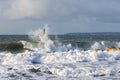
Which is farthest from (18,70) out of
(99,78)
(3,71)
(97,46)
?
(97,46)

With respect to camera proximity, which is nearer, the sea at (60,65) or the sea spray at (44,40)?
the sea at (60,65)

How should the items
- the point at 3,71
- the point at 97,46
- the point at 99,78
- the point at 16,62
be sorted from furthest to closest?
the point at 97,46
the point at 16,62
the point at 3,71
the point at 99,78

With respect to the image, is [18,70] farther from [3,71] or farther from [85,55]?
[85,55]

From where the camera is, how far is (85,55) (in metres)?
30.4

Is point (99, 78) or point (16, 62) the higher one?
point (16, 62)

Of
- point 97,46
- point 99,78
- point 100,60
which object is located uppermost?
point 97,46

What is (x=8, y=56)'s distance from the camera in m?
29.3

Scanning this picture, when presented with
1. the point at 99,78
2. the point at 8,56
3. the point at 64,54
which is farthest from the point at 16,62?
the point at 99,78

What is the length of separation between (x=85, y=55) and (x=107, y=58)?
1691 mm

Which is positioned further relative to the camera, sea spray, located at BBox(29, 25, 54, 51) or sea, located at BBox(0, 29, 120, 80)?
sea spray, located at BBox(29, 25, 54, 51)

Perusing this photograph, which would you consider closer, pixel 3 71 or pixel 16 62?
pixel 3 71

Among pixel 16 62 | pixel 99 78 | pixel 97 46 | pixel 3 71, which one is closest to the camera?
pixel 99 78

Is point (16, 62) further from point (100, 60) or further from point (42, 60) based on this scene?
point (100, 60)

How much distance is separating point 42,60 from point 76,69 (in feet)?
21.9
